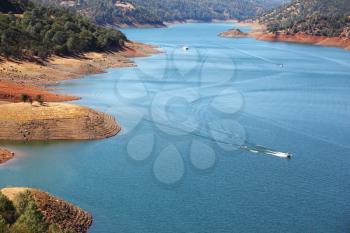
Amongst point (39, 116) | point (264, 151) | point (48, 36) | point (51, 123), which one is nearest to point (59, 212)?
point (51, 123)

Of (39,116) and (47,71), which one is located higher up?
(39,116)

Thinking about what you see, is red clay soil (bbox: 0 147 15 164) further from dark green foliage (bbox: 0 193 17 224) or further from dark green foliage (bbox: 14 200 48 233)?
dark green foliage (bbox: 14 200 48 233)

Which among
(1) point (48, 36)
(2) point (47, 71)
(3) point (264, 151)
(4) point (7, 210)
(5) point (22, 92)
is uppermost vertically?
(4) point (7, 210)

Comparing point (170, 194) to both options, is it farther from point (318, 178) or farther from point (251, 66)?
point (251, 66)

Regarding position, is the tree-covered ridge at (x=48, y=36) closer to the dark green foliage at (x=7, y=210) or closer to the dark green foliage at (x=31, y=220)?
the dark green foliage at (x=7, y=210)

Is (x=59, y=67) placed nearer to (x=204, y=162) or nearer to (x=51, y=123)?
(x=51, y=123)

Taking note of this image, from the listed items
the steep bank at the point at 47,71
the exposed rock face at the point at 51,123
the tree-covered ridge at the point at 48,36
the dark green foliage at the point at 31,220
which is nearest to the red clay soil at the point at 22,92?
the steep bank at the point at 47,71

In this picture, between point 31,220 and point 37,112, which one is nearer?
point 31,220

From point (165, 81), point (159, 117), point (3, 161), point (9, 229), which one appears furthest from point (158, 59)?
point (9, 229)
